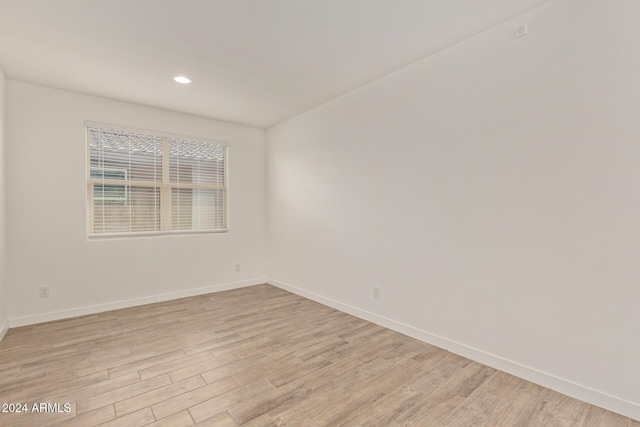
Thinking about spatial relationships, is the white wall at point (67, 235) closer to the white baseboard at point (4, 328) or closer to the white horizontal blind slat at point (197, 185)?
the white baseboard at point (4, 328)

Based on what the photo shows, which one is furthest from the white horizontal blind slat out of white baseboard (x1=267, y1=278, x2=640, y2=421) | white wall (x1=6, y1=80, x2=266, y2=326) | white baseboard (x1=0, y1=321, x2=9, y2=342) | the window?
white baseboard (x1=267, y1=278, x2=640, y2=421)

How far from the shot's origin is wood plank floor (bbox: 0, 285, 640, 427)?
5.82ft

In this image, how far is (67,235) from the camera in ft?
11.2

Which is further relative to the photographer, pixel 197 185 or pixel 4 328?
pixel 197 185

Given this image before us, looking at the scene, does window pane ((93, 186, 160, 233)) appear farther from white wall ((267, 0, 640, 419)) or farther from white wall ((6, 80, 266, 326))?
white wall ((267, 0, 640, 419))

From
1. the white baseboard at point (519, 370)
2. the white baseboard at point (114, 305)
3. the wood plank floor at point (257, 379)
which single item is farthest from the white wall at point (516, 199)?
the white baseboard at point (114, 305)

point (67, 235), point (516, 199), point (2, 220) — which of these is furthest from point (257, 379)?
point (2, 220)

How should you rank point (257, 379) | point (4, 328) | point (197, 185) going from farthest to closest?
point (197, 185) < point (4, 328) < point (257, 379)

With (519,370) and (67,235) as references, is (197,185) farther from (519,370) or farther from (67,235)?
(519,370)

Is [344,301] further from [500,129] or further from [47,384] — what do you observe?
[47,384]

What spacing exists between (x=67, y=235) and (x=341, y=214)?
311cm

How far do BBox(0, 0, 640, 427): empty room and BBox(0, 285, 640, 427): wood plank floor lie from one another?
0.8 inches

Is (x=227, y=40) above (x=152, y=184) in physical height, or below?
above

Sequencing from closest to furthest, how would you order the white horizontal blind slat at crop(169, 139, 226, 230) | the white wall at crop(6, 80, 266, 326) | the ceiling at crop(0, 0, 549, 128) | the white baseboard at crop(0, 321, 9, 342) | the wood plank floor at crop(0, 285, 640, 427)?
the wood plank floor at crop(0, 285, 640, 427) < the ceiling at crop(0, 0, 549, 128) < the white baseboard at crop(0, 321, 9, 342) < the white wall at crop(6, 80, 266, 326) < the white horizontal blind slat at crop(169, 139, 226, 230)
